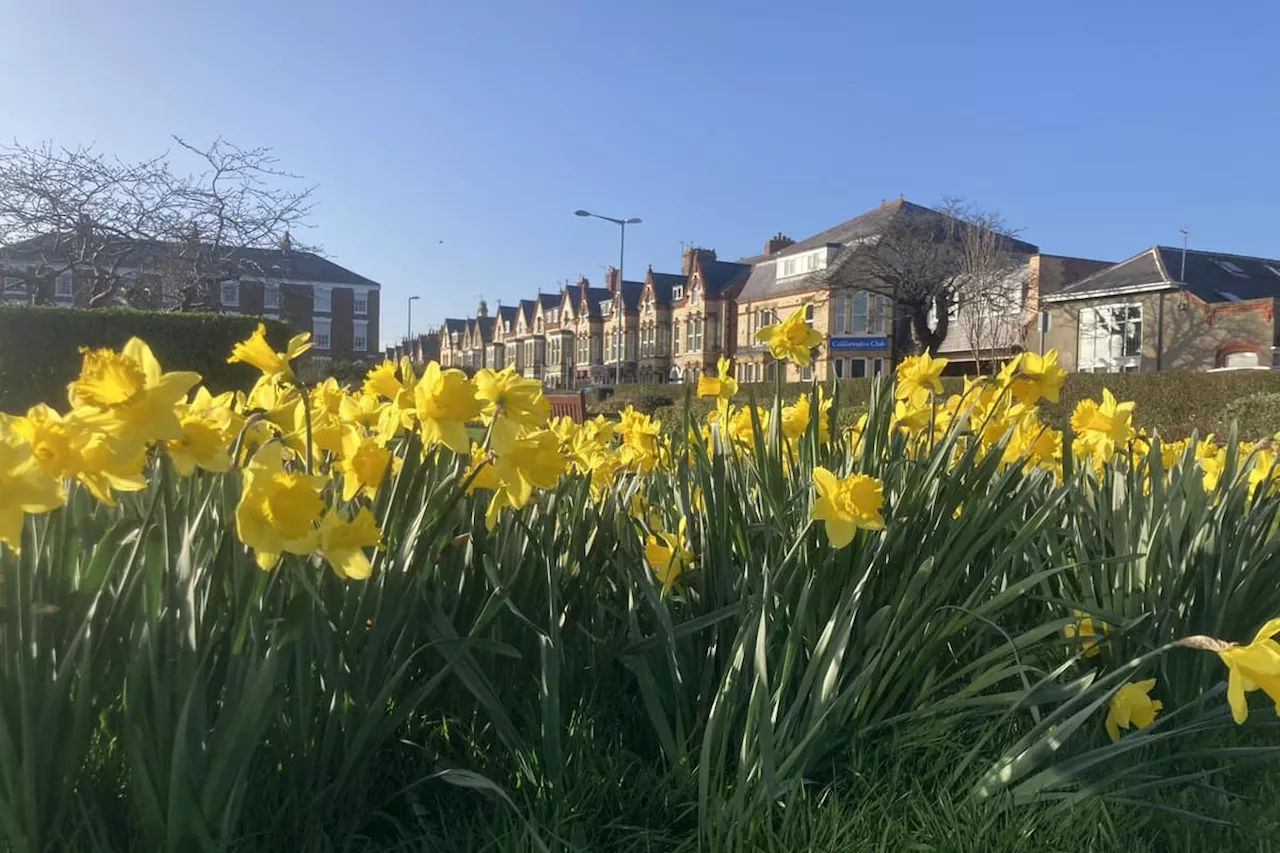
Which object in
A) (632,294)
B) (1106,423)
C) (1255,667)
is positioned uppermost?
(632,294)

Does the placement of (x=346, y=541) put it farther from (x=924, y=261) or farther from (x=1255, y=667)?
(x=924, y=261)

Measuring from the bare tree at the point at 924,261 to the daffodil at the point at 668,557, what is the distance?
98.1ft

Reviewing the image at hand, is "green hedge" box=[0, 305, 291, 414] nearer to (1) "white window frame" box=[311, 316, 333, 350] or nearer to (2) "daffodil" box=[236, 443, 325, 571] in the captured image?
(2) "daffodil" box=[236, 443, 325, 571]

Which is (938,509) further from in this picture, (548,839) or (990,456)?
(548,839)

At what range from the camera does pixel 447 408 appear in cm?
141

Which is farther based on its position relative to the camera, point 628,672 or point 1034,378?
point 1034,378

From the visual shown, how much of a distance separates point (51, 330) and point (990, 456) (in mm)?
12609

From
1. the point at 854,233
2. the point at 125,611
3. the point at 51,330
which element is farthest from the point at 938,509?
the point at 854,233

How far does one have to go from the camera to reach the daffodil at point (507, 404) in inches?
58.6

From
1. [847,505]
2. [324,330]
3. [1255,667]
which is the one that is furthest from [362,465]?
[324,330]

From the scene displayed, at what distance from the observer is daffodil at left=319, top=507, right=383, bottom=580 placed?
1211mm

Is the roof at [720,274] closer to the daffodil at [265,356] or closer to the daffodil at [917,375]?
the daffodil at [917,375]

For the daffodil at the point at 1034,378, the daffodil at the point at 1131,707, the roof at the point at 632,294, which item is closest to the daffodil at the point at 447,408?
the daffodil at the point at 1131,707

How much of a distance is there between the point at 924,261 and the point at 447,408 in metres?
31.7
